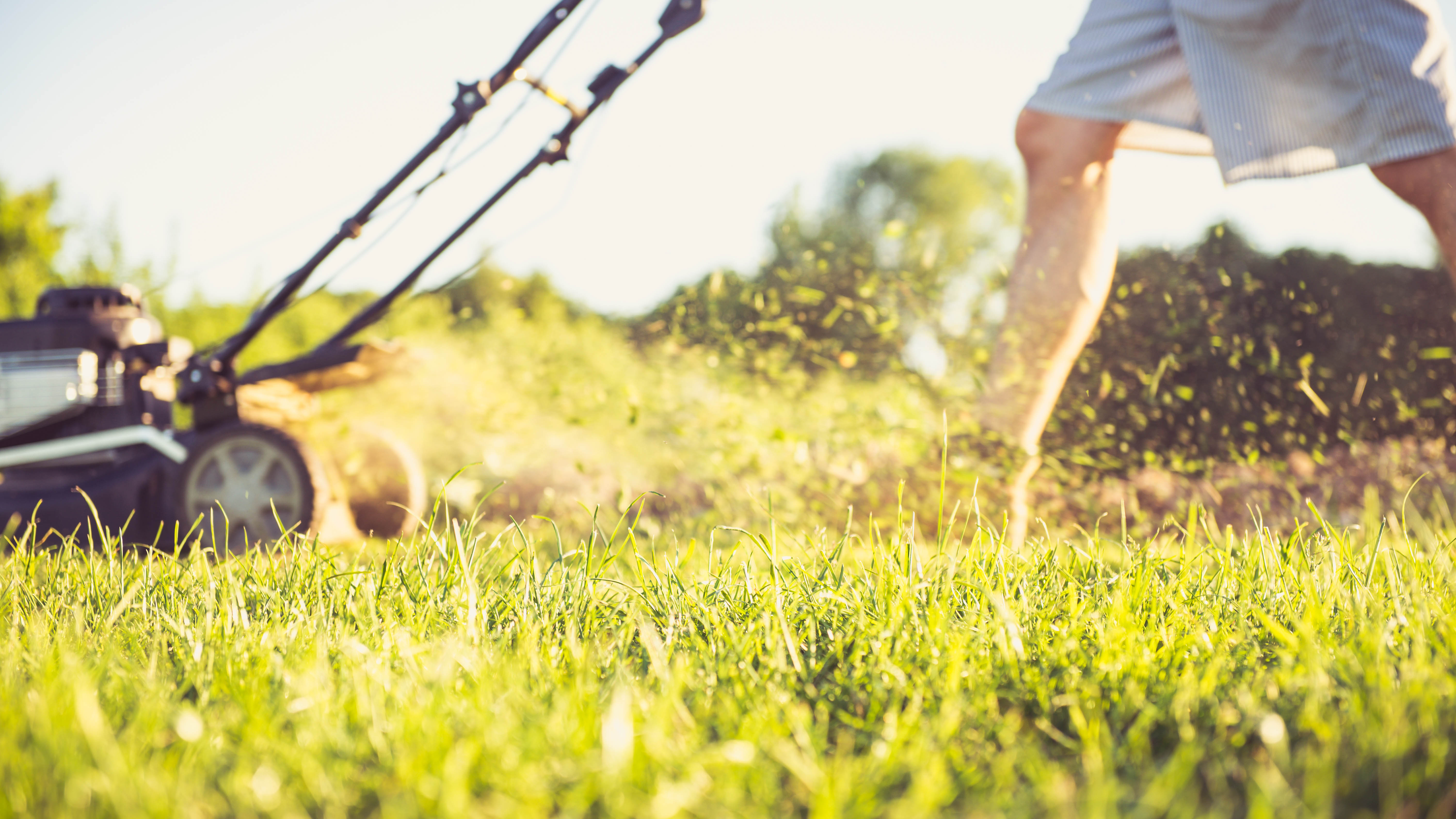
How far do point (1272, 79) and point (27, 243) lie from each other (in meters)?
13.8

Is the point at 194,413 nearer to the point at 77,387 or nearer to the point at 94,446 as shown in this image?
the point at 94,446

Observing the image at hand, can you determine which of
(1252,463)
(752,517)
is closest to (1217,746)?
(752,517)

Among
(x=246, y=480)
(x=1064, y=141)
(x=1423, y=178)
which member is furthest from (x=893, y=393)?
(x=246, y=480)

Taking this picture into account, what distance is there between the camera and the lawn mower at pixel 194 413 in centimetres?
234

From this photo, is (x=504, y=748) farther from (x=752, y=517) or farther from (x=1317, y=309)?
(x=1317, y=309)

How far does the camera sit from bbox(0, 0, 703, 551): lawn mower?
2.34m

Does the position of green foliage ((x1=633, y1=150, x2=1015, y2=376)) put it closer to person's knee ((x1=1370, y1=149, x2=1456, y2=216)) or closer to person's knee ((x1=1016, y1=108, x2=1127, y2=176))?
person's knee ((x1=1016, y1=108, x2=1127, y2=176))

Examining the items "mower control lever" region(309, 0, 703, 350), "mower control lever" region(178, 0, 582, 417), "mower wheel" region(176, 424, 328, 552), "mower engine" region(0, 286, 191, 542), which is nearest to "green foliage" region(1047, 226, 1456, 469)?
A: "mower control lever" region(309, 0, 703, 350)

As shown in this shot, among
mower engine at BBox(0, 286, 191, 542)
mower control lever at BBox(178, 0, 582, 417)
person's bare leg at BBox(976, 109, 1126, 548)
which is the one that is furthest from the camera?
mower engine at BBox(0, 286, 191, 542)

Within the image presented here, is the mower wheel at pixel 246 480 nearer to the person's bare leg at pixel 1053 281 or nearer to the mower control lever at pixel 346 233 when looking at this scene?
the mower control lever at pixel 346 233

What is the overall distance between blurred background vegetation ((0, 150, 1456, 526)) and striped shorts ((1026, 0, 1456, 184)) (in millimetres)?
542

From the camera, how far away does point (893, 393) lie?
2.72 m

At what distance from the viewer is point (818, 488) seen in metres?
2.34

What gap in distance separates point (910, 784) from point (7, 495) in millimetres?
3031
